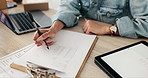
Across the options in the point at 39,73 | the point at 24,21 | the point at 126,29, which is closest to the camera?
the point at 39,73

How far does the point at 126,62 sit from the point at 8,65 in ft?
1.48

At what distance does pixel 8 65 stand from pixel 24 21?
0.40 metres

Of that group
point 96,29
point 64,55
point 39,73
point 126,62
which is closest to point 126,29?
point 96,29

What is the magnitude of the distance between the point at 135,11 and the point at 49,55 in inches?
21.3

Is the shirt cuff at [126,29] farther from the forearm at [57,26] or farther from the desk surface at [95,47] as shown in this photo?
the forearm at [57,26]

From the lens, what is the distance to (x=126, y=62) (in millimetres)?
593

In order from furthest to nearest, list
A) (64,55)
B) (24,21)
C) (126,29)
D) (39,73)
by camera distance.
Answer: (24,21), (126,29), (64,55), (39,73)

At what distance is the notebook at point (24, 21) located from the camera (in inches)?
34.2

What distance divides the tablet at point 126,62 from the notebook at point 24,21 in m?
0.44

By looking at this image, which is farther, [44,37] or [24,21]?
[24,21]

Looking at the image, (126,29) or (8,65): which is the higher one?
(126,29)

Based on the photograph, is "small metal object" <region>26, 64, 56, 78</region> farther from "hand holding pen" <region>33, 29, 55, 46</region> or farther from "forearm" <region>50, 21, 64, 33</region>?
"forearm" <region>50, 21, 64, 33</region>

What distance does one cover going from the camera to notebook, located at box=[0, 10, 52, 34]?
869 mm

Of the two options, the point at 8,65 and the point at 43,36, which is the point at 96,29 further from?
the point at 8,65
